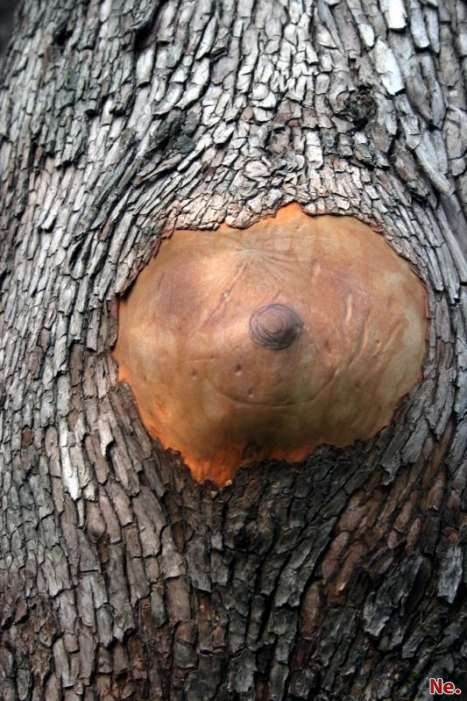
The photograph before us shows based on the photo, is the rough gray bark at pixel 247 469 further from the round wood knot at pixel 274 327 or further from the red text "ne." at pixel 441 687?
the round wood knot at pixel 274 327

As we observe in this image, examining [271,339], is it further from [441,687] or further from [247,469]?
[441,687]

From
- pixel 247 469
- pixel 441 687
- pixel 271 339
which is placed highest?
pixel 271 339

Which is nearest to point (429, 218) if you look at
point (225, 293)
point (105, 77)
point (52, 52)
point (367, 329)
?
point (367, 329)

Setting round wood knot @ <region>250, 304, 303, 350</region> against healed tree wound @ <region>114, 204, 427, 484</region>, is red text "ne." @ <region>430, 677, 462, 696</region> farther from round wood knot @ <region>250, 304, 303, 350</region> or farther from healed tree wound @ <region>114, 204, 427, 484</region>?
round wood knot @ <region>250, 304, 303, 350</region>

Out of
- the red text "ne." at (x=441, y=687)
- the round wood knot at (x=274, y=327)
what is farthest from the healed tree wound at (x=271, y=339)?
the red text "ne." at (x=441, y=687)

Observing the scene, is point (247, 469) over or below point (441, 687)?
over

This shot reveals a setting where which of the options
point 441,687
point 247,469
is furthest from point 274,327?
point 441,687
